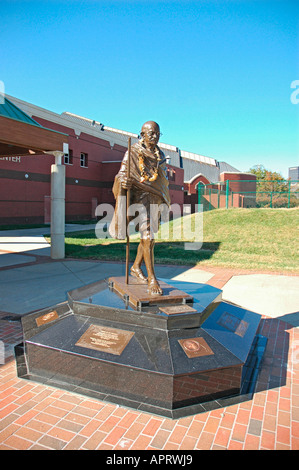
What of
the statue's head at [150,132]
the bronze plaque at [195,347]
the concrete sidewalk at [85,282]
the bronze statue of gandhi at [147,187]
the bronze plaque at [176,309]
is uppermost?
the statue's head at [150,132]

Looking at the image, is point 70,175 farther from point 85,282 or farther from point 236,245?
point 85,282

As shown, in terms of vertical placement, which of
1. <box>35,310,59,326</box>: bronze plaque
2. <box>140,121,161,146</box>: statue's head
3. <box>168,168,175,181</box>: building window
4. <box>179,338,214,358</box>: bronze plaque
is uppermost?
<box>168,168,175,181</box>: building window

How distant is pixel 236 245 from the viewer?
13258 millimetres

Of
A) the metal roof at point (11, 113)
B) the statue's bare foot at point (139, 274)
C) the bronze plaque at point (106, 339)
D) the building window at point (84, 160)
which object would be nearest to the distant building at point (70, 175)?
the building window at point (84, 160)

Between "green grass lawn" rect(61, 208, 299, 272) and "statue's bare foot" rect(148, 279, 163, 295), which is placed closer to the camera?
"statue's bare foot" rect(148, 279, 163, 295)

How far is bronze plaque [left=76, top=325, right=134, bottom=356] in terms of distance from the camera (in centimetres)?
327

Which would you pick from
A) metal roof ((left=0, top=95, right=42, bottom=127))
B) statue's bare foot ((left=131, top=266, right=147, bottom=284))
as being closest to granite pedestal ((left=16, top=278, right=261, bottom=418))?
statue's bare foot ((left=131, top=266, right=147, bottom=284))

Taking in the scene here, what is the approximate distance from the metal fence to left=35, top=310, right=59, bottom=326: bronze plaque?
62.7 feet

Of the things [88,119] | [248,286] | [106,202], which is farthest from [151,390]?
[88,119]

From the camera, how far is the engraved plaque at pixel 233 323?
12.5 feet

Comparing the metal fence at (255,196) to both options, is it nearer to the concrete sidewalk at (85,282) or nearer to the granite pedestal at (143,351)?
the concrete sidewalk at (85,282)

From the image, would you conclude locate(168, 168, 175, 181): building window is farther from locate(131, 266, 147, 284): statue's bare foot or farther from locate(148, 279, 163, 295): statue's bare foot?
locate(148, 279, 163, 295): statue's bare foot

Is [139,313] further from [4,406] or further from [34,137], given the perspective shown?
[34,137]

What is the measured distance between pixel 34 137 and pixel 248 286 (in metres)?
6.57
